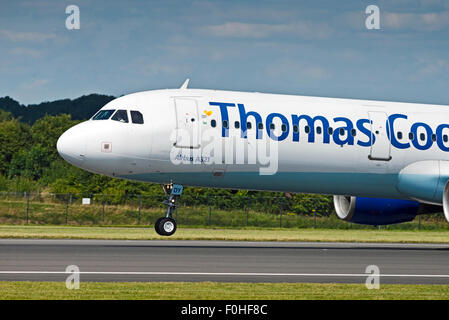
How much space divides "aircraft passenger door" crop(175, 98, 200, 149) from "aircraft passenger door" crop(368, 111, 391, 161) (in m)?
6.33

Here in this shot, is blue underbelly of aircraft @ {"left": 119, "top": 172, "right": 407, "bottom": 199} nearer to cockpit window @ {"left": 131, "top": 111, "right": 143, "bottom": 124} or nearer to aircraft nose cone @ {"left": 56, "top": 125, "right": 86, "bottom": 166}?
cockpit window @ {"left": 131, "top": 111, "right": 143, "bottom": 124}

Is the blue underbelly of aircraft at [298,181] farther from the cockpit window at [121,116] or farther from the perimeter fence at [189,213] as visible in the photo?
the perimeter fence at [189,213]

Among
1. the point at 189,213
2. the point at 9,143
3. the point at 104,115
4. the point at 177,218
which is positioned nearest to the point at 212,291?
the point at 104,115

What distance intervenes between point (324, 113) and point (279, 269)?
9630 millimetres

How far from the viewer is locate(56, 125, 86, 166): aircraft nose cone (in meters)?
26.0

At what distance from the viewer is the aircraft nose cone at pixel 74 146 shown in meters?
26.0

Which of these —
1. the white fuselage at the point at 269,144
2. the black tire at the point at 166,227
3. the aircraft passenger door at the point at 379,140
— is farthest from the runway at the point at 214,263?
the aircraft passenger door at the point at 379,140

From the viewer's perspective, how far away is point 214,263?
2181 cm

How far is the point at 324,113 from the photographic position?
29047 millimetres

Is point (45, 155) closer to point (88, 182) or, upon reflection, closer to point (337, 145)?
point (88, 182)

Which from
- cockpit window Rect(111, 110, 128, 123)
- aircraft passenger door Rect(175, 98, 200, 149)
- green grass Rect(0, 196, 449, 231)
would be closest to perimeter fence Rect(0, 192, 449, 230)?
green grass Rect(0, 196, 449, 231)

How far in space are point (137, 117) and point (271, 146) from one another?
4389 mm

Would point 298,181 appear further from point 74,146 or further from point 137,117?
point 74,146
